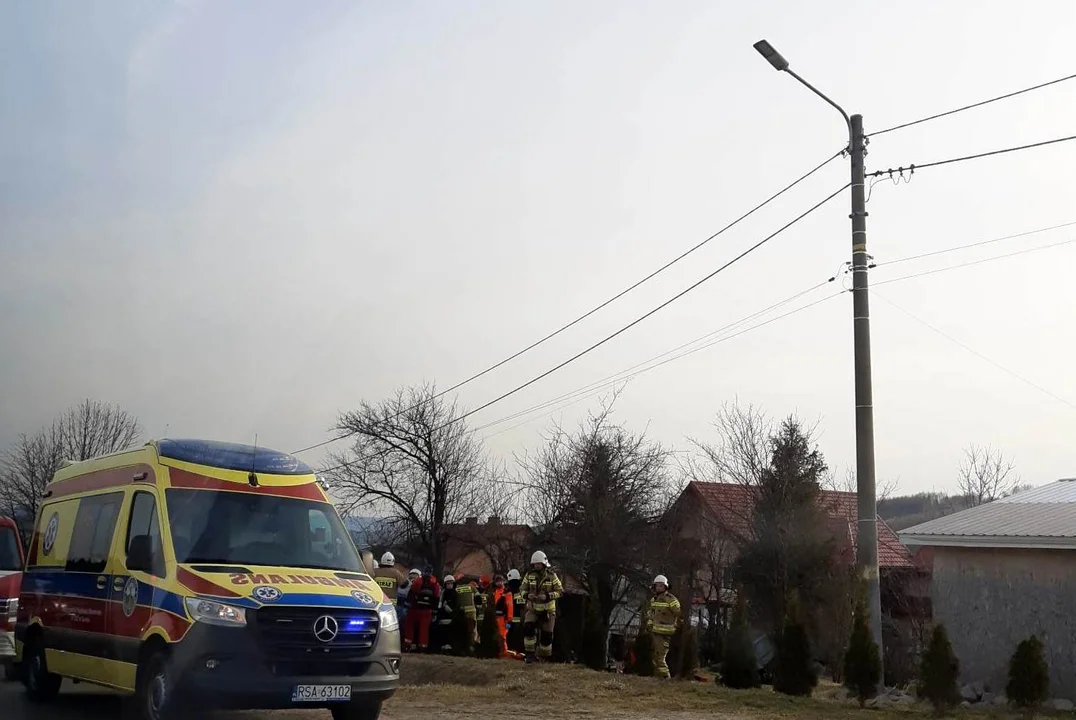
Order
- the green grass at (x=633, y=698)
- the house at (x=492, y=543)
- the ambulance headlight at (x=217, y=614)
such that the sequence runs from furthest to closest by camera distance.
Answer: the house at (x=492, y=543), the green grass at (x=633, y=698), the ambulance headlight at (x=217, y=614)

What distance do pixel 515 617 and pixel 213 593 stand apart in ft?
42.2

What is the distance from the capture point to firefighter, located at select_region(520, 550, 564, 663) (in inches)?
661

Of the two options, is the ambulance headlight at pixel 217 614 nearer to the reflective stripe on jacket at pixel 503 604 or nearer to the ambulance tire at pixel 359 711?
the ambulance tire at pixel 359 711

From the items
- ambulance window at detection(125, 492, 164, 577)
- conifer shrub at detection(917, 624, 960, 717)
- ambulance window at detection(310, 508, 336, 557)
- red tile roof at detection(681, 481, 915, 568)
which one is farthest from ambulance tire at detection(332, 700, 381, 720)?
red tile roof at detection(681, 481, 915, 568)

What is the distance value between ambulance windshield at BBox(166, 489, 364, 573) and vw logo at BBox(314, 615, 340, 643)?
36.4 inches

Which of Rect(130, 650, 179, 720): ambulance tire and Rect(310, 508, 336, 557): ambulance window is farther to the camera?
Rect(310, 508, 336, 557): ambulance window

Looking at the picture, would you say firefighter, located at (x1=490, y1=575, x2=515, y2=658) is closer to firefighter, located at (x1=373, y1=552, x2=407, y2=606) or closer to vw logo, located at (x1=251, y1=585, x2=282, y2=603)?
firefighter, located at (x1=373, y1=552, x2=407, y2=606)

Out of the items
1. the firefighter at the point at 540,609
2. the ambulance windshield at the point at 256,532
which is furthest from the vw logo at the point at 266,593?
the firefighter at the point at 540,609

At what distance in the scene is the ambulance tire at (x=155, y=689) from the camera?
886 cm

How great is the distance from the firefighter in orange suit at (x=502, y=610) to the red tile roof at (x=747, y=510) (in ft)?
44.7

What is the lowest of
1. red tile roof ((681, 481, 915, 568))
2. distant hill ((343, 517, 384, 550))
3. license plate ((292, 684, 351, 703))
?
license plate ((292, 684, 351, 703))

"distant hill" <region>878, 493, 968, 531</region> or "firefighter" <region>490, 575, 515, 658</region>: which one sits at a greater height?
"distant hill" <region>878, 493, 968, 531</region>

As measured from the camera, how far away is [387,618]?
962 cm

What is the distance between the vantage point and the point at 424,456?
37.5 meters
